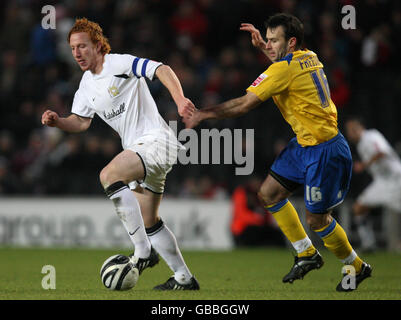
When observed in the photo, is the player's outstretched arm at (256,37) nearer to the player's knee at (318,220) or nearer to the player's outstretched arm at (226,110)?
the player's outstretched arm at (226,110)

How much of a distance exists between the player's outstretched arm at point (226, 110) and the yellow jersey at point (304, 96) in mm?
230

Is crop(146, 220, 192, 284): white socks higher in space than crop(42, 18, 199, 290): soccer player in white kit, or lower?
lower

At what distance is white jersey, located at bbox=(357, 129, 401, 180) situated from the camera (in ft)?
37.6

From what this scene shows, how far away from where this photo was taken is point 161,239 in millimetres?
6207

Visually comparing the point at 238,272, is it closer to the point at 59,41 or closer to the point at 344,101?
the point at 344,101

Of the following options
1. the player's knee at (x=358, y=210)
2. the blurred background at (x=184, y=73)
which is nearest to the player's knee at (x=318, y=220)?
the player's knee at (x=358, y=210)

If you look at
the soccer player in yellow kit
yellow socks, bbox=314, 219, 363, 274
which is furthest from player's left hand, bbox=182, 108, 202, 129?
yellow socks, bbox=314, 219, 363, 274

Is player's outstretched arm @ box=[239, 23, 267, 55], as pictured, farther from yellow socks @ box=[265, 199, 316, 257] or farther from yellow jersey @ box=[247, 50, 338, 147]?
yellow socks @ box=[265, 199, 316, 257]

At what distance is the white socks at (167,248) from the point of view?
20.3 ft

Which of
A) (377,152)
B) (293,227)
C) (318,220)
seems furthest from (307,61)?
(377,152)

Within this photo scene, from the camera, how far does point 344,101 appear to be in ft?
43.7

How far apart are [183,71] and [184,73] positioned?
86mm

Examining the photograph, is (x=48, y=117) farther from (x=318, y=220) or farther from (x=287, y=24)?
(x=318, y=220)
